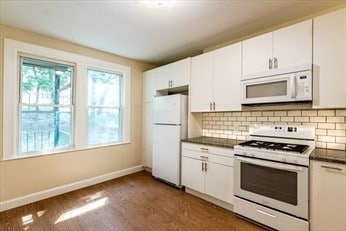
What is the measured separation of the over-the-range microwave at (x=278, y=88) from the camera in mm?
2002

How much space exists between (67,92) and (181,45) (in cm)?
213

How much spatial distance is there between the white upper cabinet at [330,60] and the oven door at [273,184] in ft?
2.50

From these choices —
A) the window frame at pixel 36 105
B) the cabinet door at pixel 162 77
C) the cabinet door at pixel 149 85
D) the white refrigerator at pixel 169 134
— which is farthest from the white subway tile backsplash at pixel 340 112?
the window frame at pixel 36 105

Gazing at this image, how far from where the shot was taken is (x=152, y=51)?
3.57 m

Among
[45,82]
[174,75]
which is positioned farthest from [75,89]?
[174,75]

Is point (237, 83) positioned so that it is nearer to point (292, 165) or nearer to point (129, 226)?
point (292, 165)

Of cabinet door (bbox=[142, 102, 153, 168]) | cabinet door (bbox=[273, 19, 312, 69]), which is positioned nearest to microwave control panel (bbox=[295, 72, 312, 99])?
cabinet door (bbox=[273, 19, 312, 69])

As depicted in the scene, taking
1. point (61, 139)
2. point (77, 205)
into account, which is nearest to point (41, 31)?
point (61, 139)

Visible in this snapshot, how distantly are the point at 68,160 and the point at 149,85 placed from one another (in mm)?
Answer: 2110

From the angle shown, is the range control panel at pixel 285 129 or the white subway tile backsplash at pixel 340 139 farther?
the range control panel at pixel 285 129

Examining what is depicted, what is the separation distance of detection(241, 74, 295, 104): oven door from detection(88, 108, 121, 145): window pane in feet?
8.60

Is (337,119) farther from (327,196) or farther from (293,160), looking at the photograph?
(327,196)

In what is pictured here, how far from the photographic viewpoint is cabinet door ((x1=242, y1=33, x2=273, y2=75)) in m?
2.32

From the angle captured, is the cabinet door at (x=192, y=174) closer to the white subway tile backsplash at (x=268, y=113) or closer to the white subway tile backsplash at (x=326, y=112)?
the white subway tile backsplash at (x=268, y=113)
